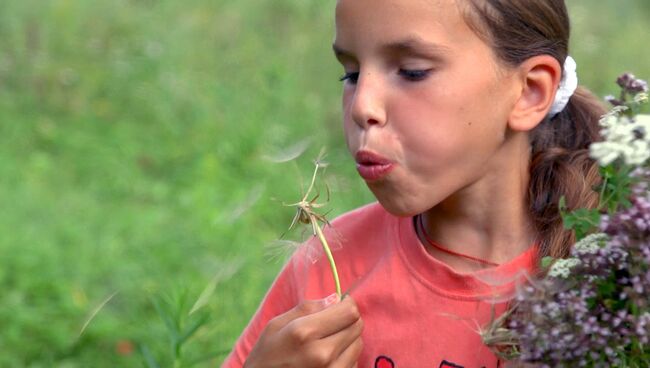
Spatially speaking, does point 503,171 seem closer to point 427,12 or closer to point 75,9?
point 427,12

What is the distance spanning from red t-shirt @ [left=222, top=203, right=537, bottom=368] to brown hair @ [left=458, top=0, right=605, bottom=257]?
82 mm

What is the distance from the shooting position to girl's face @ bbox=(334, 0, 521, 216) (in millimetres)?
2369

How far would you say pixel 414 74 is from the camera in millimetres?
2389

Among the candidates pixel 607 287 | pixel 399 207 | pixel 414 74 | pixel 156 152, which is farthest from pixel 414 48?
pixel 156 152

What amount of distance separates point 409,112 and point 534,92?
0.31 metres

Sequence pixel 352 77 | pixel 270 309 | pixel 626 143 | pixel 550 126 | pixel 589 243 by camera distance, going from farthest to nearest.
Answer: pixel 270 309 → pixel 550 126 → pixel 352 77 → pixel 589 243 → pixel 626 143

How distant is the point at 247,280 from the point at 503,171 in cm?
199

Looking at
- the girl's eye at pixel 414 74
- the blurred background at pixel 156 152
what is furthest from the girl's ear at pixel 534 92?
the blurred background at pixel 156 152

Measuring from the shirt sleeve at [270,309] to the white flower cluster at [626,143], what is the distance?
3.20 feet

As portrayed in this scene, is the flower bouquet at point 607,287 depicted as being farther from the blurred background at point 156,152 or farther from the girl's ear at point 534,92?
the blurred background at point 156,152

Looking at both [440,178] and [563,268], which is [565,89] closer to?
[440,178]

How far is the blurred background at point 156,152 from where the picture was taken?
4.34 m

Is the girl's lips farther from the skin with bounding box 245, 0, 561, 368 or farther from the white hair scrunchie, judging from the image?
the white hair scrunchie

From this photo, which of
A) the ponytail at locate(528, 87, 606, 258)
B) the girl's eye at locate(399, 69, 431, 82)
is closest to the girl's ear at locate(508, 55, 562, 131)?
the ponytail at locate(528, 87, 606, 258)
